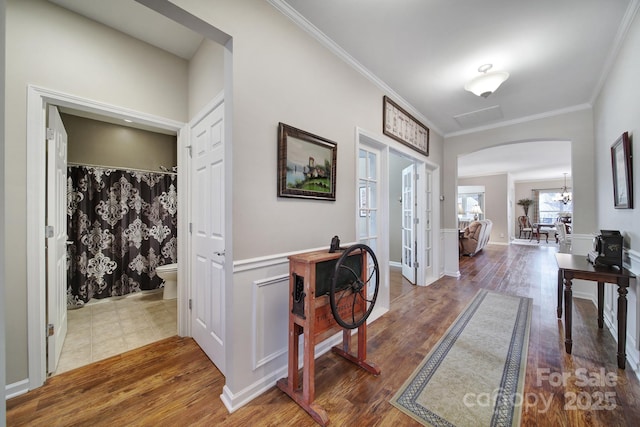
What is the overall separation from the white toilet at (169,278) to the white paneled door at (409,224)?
3.51 meters

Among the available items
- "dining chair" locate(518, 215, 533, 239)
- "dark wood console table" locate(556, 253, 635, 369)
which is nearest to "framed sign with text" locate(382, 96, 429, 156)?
"dark wood console table" locate(556, 253, 635, 369)

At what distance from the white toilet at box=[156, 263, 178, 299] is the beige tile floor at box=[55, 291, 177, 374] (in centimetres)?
10

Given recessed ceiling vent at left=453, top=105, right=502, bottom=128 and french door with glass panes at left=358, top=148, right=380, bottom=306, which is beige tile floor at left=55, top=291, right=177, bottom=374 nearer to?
french door with glass panes at left=358, top=148, right=380, bottom=306

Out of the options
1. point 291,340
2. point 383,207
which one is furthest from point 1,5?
point 383,207

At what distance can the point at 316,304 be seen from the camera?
145 cm

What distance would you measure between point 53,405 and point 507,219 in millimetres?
10874

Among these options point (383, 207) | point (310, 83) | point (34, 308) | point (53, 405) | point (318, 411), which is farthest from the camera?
point (383, 207)

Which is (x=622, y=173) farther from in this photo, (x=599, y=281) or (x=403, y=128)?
(x=403, y=128)

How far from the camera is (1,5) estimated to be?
689 millimetres

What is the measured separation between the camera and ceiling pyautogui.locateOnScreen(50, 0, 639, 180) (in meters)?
1.76

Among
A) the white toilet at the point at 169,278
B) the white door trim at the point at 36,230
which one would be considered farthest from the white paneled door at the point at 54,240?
the white toilet at the point at 169,278

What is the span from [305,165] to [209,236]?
3.23ft

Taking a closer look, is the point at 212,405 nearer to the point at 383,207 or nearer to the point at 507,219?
the point at 383,207

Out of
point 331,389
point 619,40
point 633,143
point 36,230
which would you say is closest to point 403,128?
point 619,40
